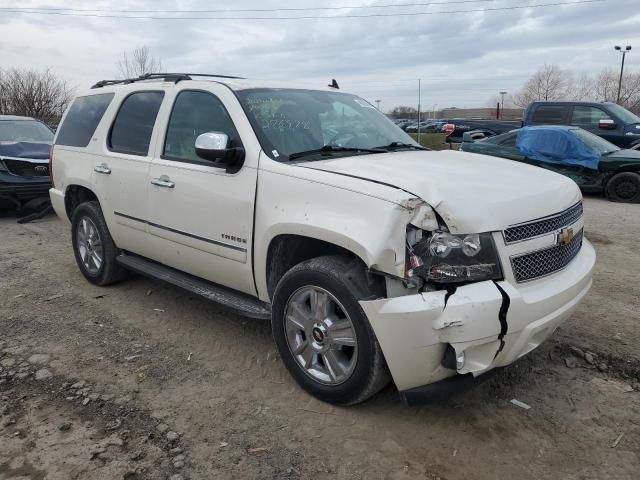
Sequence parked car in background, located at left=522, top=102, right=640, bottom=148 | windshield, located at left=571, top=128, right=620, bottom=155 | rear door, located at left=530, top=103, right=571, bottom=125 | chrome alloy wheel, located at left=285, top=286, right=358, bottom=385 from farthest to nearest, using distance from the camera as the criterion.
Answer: rear door, located at left=530, top=103, right=571, bottom=125 → parked car in background, located at left=522, top=102, right=640, bottom=148 → windshield, located at left=571, top=128, right=620, bottom=155 → chrome alloy wheel, located at left=285, top=286, right=358, bottom=385

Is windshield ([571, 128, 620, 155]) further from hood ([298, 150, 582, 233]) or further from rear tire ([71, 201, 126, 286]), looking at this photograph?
rear tire ([71, 201, 126, 286])

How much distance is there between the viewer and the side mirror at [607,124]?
11875 mm

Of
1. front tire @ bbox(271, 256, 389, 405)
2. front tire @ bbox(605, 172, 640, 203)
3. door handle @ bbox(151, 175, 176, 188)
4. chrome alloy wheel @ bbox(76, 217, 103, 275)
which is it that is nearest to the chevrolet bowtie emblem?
front tire @ bbox(271, 256, 389, 405)

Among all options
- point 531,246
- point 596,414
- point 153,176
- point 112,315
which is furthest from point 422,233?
point 112,315

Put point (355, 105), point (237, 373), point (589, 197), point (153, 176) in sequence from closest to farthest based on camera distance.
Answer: point (237, 373) → point (153, 176) → point (355, 105) → point (589, 197)

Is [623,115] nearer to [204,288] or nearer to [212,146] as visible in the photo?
[204,288]

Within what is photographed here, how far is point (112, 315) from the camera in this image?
→ 4672mm

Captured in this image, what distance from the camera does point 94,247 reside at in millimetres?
5289

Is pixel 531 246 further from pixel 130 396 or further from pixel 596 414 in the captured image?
pixel 130 396

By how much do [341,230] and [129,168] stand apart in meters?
2.39

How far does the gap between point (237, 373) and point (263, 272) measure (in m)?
0.74

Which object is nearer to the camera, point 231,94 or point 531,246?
point 531,246

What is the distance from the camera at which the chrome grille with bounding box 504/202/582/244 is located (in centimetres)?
275

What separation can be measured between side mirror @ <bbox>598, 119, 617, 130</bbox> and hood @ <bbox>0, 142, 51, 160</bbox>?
1115 centimetres
